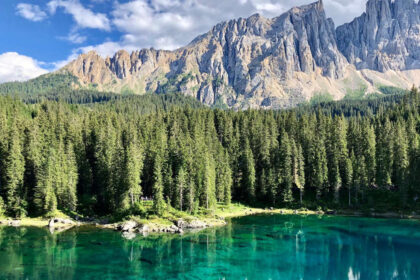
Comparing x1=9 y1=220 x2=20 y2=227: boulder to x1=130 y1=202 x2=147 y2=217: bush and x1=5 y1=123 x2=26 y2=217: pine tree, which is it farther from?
x1=130 y1=202 x2=147 y2=217: bush

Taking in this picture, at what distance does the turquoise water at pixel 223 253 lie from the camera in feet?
145

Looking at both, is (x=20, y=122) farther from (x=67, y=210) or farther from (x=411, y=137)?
(x=411, y=137)

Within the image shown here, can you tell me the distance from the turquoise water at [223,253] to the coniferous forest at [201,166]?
14.9 m

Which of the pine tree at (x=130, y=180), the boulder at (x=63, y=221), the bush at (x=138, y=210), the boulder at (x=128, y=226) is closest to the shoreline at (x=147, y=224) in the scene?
the boulder at (x=128, y=226)

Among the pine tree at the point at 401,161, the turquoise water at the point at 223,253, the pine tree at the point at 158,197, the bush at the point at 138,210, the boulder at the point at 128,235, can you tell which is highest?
the pine tree at the point at 401,161

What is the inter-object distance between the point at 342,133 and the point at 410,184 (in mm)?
25503

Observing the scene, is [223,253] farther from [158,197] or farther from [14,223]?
[14,223]

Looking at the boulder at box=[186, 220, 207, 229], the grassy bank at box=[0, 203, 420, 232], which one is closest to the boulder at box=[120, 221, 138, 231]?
the grassy bank at box=[0, 203, 420, 232]

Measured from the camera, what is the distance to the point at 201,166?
86500mm

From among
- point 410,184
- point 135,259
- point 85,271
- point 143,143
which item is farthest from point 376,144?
point 85,271

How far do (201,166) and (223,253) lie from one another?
117ft

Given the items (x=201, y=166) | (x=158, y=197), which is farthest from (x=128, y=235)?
(x=201, y=166)

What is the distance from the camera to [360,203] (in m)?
94.1

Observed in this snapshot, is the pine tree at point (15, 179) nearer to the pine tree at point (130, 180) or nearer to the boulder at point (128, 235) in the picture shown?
the pine tree at point (130, 180)
